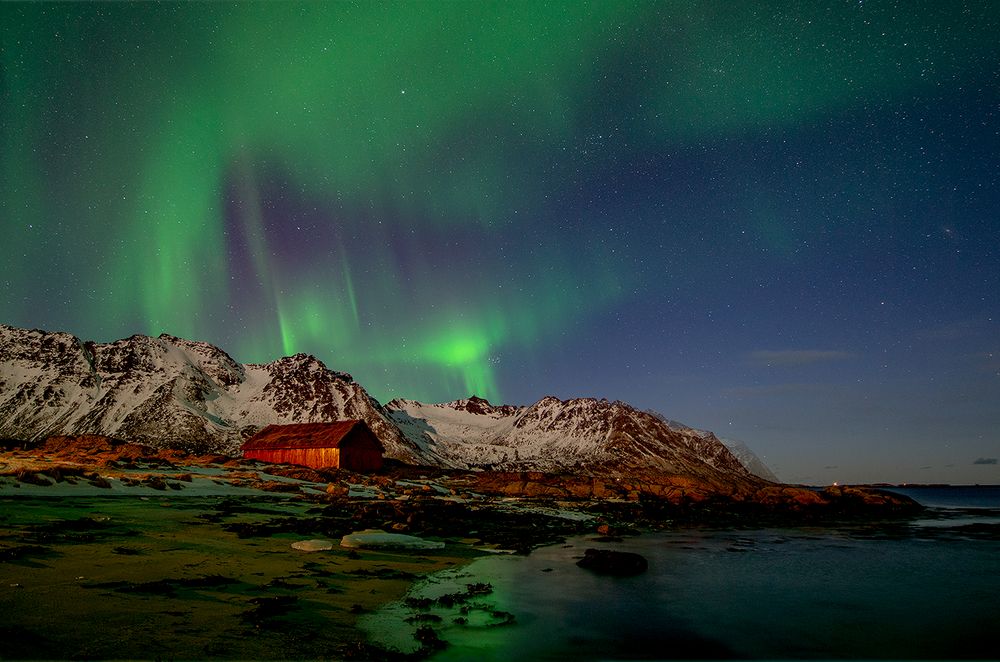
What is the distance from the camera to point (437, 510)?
3097 centimetres

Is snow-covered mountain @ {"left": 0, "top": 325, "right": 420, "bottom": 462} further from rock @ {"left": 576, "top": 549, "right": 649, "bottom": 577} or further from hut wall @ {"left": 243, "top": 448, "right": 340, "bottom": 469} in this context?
rock @ {"left": 576, "top": 549, "right": 649, "bottom": 577}

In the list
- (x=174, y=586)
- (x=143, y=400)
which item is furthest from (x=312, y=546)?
(x=143, y=400)

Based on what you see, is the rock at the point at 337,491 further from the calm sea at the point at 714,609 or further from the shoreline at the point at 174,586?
the calm sea at the point at 714,609

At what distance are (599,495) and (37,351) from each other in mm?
218876

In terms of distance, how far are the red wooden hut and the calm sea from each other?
51.5 meters

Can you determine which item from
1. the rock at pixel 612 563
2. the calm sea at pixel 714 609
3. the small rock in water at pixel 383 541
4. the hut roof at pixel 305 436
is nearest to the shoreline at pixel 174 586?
the small rock in water at pixel 383 541

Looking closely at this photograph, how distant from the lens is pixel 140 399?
556ft

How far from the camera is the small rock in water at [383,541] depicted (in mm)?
17875

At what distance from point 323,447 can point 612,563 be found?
6047 centimetres

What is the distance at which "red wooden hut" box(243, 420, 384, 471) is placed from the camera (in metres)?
70.5

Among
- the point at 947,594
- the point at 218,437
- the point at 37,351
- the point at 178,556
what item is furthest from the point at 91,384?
the point at 947,594

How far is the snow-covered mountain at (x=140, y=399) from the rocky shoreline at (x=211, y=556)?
131105 millimetres

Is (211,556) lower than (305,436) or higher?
lower

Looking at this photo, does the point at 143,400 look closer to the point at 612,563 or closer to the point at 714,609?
the point at 612,563
